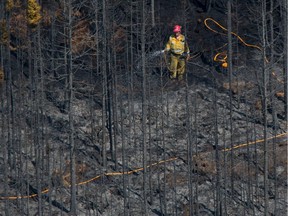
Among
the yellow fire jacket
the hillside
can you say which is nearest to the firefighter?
the yellow fire jacket

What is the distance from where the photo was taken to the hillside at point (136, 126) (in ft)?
92.0

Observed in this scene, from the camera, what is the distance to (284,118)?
3291 cm

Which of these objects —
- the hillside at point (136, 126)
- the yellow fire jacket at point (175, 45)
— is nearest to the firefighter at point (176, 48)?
the yellow fire jacket at point (175, 45)

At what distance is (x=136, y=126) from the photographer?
109ft

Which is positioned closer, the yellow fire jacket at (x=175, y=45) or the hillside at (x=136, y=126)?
the hillside at (x=136, y=126)

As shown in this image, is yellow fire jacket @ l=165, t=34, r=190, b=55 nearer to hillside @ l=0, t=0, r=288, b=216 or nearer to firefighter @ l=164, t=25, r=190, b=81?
firefighter @ l=164, t=25, r=190, b=81

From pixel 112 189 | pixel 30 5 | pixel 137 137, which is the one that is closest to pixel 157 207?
pixel 112 189

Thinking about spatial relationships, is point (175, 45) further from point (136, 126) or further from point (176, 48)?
point (136, 126)

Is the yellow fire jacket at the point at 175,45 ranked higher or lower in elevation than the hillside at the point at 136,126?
higher

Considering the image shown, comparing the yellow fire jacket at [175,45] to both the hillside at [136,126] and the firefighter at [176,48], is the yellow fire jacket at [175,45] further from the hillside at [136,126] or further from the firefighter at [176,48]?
the hillside at [136,126]

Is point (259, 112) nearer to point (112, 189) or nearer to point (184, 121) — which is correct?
point (184, 121)

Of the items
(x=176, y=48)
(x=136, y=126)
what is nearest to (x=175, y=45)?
(x=176, y=48)

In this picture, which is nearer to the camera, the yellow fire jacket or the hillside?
the hillside

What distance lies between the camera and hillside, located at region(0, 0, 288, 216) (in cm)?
2805
